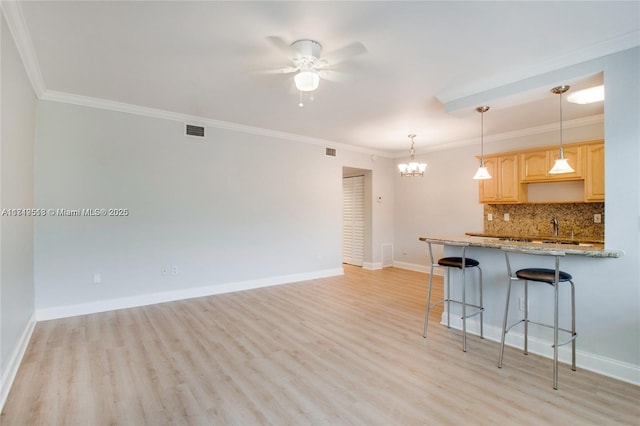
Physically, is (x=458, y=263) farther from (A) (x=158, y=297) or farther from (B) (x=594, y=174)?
(A) (x=158, y=297)

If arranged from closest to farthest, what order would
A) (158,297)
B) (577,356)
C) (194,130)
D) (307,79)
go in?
(577,356), (307,79), (158,297), (194,130)

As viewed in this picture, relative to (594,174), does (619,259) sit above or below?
below

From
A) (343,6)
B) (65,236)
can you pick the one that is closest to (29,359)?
(65,236)

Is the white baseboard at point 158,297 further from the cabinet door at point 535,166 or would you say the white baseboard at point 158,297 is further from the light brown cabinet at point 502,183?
the cabinet door at point 535,166

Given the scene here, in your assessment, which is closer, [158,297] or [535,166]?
[158,297]

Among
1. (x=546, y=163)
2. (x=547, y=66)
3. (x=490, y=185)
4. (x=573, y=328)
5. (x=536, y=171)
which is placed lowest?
(x=573, y=328)

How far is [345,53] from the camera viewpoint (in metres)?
2.88

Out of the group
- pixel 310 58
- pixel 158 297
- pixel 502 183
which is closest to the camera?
pixel 310 58

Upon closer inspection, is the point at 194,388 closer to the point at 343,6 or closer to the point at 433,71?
the point at 343,6

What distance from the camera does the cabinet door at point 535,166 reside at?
5035 millimetres

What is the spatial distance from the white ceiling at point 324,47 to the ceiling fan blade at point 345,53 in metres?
0.07

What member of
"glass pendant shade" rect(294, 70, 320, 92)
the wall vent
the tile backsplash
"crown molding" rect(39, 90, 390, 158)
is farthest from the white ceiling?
the tile backsplash

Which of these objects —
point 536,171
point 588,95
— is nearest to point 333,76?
point 588,95

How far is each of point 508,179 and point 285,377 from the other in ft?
16.3
